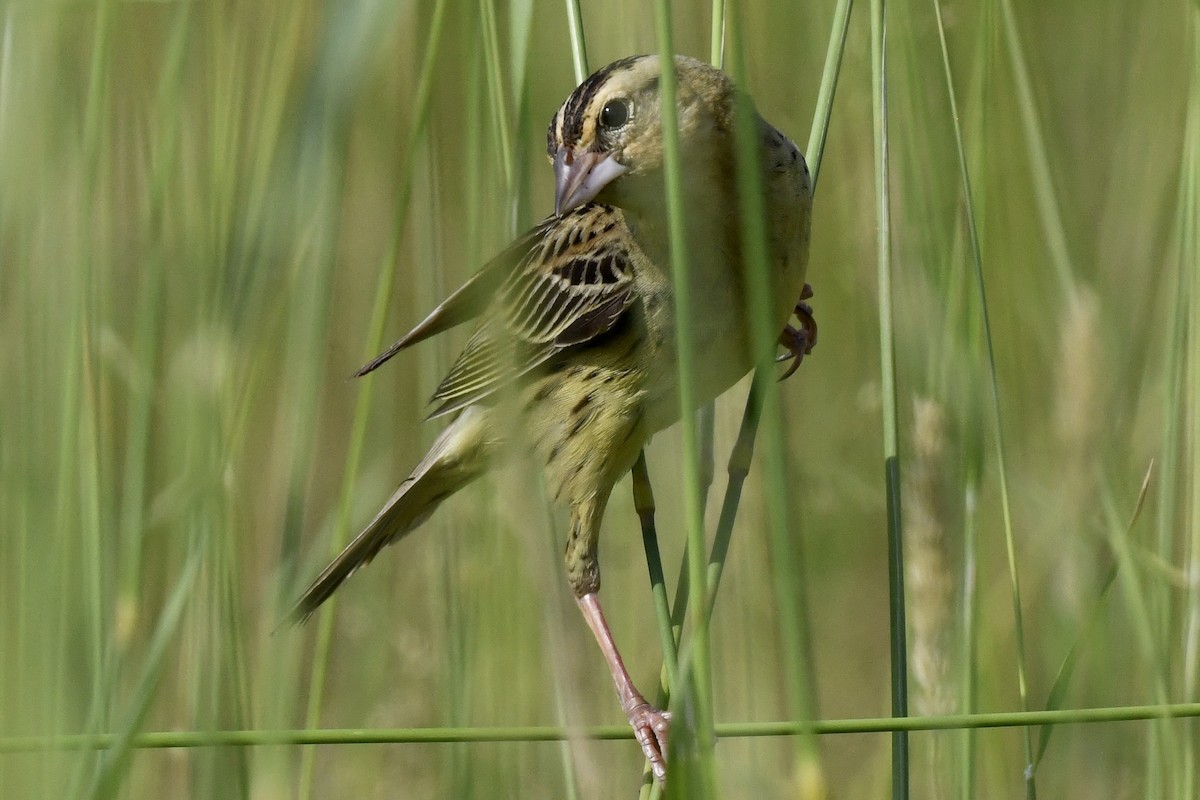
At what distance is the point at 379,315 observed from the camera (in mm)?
1817

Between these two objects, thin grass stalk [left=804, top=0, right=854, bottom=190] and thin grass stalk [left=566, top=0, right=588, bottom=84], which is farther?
thin grass stalk [left=566, top=0, right=588, bottom=84]

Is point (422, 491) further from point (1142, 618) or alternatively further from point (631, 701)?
point (1142, 618)

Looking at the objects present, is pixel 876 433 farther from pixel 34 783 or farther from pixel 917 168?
pixel 34 783

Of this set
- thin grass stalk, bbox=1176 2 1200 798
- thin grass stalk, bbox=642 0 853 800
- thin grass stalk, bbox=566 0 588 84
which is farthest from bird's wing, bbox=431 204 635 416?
thin grass stalk, bbox=1176 2 1200 798

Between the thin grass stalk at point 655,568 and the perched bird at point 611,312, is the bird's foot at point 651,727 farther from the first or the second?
the thin grass stalk at point 655,568

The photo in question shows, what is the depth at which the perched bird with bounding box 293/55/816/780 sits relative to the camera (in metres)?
2.17

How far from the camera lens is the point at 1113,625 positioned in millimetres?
2197

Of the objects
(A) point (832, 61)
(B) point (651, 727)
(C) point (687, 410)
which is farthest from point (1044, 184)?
(B) point (651, 727)

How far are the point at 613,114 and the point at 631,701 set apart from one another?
1196mm

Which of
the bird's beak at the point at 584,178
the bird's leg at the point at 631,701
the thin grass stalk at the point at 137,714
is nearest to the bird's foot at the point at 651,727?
the bird's leg at the point at 631,701

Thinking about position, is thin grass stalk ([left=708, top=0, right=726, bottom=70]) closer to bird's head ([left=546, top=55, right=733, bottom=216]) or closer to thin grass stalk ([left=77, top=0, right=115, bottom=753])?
bird's head ([left=546, top=55, right=733, bottom=216])

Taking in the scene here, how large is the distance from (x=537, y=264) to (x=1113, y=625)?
57.4 inches

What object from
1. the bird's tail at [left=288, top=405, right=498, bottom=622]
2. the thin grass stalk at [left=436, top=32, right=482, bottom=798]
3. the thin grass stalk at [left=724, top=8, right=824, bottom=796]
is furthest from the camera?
the bird's tail at [left=288, top=405, right=498, bottom=622]

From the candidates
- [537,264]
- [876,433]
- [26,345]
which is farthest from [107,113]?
[876,433]
